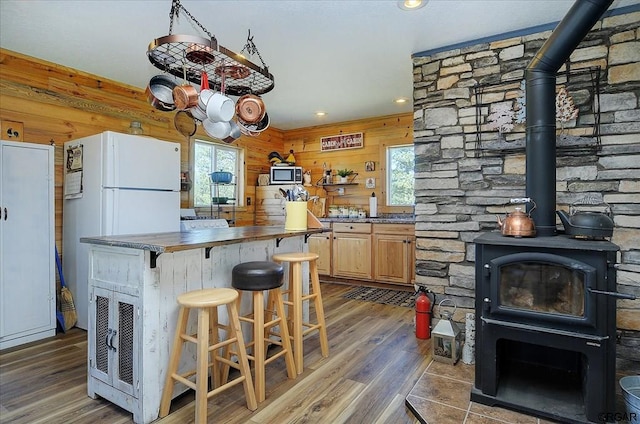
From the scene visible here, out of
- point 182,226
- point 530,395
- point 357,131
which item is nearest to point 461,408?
point 530,395

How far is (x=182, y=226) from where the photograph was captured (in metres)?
3.76

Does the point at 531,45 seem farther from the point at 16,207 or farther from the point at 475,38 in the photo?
the point at 16,207

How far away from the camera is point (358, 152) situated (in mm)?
5504

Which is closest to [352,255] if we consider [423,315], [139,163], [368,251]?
[368,251]

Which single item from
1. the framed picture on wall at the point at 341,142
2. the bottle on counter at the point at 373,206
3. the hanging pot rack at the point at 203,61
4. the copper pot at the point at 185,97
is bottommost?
the bottle on counter at the point at 373,206

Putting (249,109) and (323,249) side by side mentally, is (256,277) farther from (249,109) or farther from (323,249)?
(323,249)

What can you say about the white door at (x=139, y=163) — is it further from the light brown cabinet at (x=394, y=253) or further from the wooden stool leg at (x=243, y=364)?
the light brown cabinet at (x=394, y=253)

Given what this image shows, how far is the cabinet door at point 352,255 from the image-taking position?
15.8 feet

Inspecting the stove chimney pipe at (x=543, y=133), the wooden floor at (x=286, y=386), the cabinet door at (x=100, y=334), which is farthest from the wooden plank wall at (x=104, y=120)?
the stove chimney pipe at (x=543, y=133)

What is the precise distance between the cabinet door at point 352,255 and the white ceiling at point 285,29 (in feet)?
7.07

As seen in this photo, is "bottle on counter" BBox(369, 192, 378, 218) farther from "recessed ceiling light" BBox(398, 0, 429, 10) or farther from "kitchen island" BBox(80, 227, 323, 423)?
"kitchen island" BBox(80, 227, 323, 423)

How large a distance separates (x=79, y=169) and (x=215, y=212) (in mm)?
1952

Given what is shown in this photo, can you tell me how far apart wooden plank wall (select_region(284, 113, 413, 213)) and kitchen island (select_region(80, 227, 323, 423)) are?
348cm

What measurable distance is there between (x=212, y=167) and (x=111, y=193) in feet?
6.95
